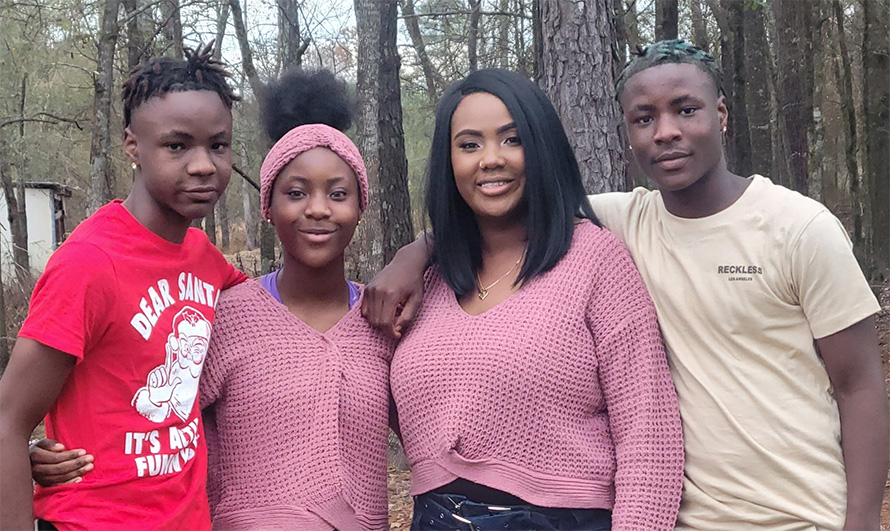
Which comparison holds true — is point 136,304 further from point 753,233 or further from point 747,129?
point 747,129

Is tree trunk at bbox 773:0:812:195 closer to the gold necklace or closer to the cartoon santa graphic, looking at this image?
the gold necklace

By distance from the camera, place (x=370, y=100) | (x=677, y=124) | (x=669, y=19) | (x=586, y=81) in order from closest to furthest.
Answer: (x=677, y=124) < (x=586, y=81) < (x=370, y=100) < (x=669, y=19)

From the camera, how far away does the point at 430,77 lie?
52.0 feet

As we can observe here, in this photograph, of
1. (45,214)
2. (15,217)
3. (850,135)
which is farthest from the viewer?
(45,214)

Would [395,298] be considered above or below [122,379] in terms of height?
above

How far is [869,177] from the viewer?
40.9 feet

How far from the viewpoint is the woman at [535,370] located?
7.47ft

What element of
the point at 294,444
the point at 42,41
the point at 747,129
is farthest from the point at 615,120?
the point at 42,41

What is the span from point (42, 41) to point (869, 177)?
45.4 ft

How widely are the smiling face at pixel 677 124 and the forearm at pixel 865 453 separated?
2.53ft

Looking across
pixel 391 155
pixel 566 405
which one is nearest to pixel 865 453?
pixel 566 405

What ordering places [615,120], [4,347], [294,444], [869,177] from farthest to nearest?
[869,177] < [4,347] < [615,120] < [294,444]

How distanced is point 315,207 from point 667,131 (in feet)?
3.65

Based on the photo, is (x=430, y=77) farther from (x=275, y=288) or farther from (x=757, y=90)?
(x=275, y=288)
